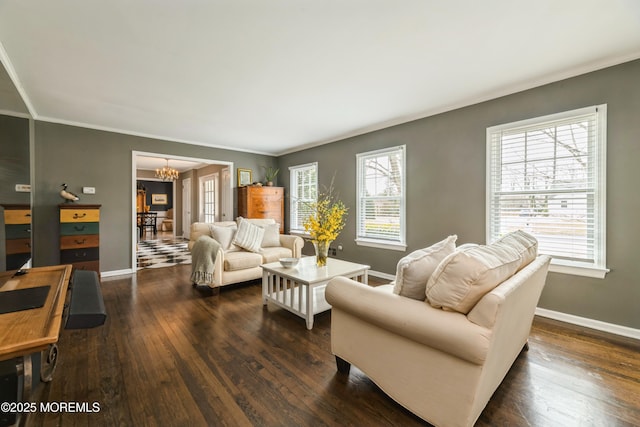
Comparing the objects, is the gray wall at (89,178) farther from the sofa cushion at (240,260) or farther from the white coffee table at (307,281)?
the white coffee table at (307,281)

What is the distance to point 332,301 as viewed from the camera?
5.86 feet

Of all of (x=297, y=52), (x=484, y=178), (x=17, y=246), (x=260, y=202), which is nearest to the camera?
(x=17, y=246)

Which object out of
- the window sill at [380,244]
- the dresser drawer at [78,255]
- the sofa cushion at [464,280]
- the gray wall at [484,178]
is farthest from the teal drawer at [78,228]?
the sofa cushion at [464,280]

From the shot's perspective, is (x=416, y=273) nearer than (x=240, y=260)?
Yes

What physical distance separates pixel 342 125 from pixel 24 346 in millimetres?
4161

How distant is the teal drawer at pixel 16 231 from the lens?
6.13 ft

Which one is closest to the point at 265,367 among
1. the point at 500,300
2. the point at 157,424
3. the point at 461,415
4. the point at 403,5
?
the point at 157,424

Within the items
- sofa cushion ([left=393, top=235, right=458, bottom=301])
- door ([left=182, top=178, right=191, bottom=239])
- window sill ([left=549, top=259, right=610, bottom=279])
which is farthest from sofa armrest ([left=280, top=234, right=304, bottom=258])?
door ([left=182, top=178, right=191, bottom=239])

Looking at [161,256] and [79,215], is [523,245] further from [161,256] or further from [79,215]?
[161,256]

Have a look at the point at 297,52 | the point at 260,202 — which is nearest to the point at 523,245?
the point at 297,52

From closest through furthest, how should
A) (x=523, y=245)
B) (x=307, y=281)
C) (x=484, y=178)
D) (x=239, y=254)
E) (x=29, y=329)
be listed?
(x=29, y=329), (x=523, y=245), (x=307, y=281), (x=484, y=178), (x=239, y=254)

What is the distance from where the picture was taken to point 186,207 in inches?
370

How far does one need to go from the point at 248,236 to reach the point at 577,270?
152 inches

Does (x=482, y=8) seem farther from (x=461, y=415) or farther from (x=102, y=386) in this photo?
(x=102, y=386)
